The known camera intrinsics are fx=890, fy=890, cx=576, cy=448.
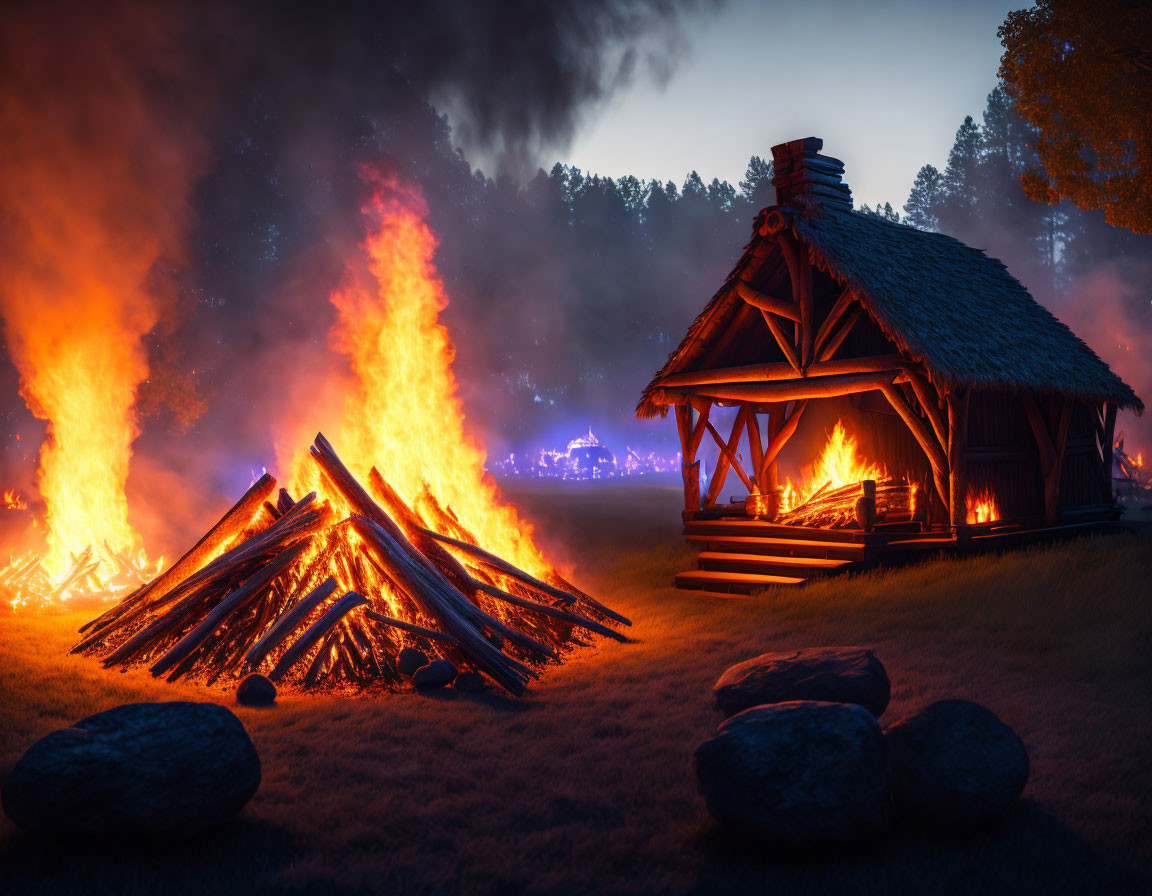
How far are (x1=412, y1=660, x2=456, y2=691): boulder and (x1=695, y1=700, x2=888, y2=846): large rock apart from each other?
3.75 metres

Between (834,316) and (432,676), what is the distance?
8407 mm

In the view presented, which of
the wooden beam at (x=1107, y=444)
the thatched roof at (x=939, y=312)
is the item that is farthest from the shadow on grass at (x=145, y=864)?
the wooden beam at (x=1107, y=444)

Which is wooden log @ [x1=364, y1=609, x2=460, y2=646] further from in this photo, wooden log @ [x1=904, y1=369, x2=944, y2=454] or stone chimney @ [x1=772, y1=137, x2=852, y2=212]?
stone chimney @ [x1=772, y1=137, x2=852, y2=212]

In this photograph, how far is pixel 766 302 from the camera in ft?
46.2

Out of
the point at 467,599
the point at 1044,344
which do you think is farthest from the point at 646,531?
the point at 467,599

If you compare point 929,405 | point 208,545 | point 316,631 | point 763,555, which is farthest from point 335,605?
point 929,405

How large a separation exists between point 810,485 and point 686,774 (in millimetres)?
→ 11371

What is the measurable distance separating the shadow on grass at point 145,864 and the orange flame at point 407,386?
8388 millimetres

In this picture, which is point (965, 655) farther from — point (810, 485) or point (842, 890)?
point (810, 485)

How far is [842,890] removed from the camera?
4039mm

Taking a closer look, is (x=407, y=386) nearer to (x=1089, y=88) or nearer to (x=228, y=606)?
(x=228, y=606)

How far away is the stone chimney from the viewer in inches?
557

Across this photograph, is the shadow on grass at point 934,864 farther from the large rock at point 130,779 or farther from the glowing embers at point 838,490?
the glowing embers at point 838,490

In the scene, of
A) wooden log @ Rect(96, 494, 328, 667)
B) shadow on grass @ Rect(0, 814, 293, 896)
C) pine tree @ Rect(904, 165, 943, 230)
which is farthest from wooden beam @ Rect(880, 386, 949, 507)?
pine tree @ Rect(904, 165, 943, 230)
